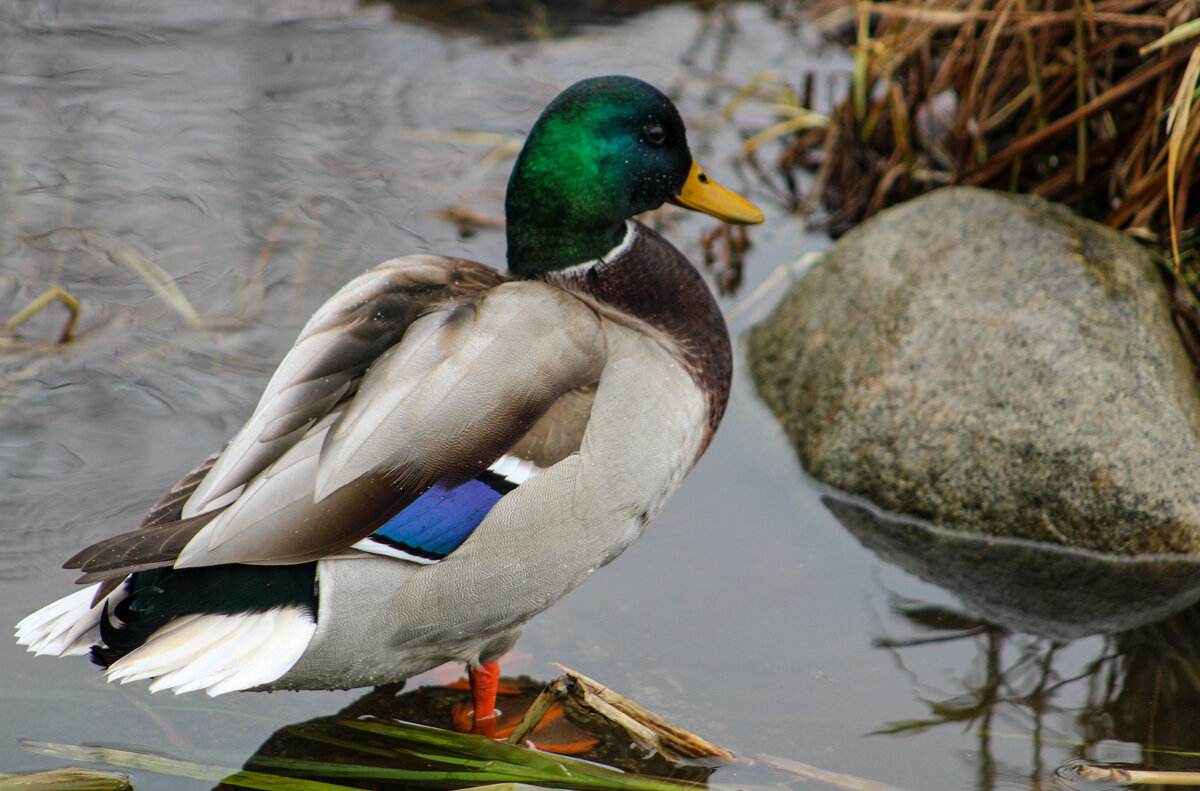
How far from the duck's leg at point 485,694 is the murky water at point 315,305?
281 millimetres

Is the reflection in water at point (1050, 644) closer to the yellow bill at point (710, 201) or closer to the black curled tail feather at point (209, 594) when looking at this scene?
the yellow bill at point (710, 201)

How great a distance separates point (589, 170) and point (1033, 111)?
2051 mm

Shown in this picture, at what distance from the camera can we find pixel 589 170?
291 centimetres

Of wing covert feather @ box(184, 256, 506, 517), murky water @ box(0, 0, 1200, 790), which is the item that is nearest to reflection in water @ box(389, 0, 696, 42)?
murky water @ box(0, 0, 1200, 790)

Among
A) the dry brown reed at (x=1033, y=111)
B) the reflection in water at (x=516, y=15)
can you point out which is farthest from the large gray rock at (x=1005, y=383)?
the reflection in water at (x=516, y=15)

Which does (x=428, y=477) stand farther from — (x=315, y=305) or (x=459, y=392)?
(x=315, y=305)

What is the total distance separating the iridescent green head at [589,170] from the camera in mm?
2889

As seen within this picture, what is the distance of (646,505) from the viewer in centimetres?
276

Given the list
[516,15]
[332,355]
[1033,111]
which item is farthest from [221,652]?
[516,15]

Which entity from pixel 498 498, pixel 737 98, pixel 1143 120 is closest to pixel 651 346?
pixel 498 498

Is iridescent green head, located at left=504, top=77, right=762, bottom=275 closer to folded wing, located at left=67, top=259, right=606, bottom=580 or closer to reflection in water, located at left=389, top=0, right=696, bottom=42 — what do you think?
folded wing, located at left=67, top=259, right=606, bottom=580

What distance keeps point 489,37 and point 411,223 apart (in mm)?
1817

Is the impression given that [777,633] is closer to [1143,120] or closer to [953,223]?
[953,223]

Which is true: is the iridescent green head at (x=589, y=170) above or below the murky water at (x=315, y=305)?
above
